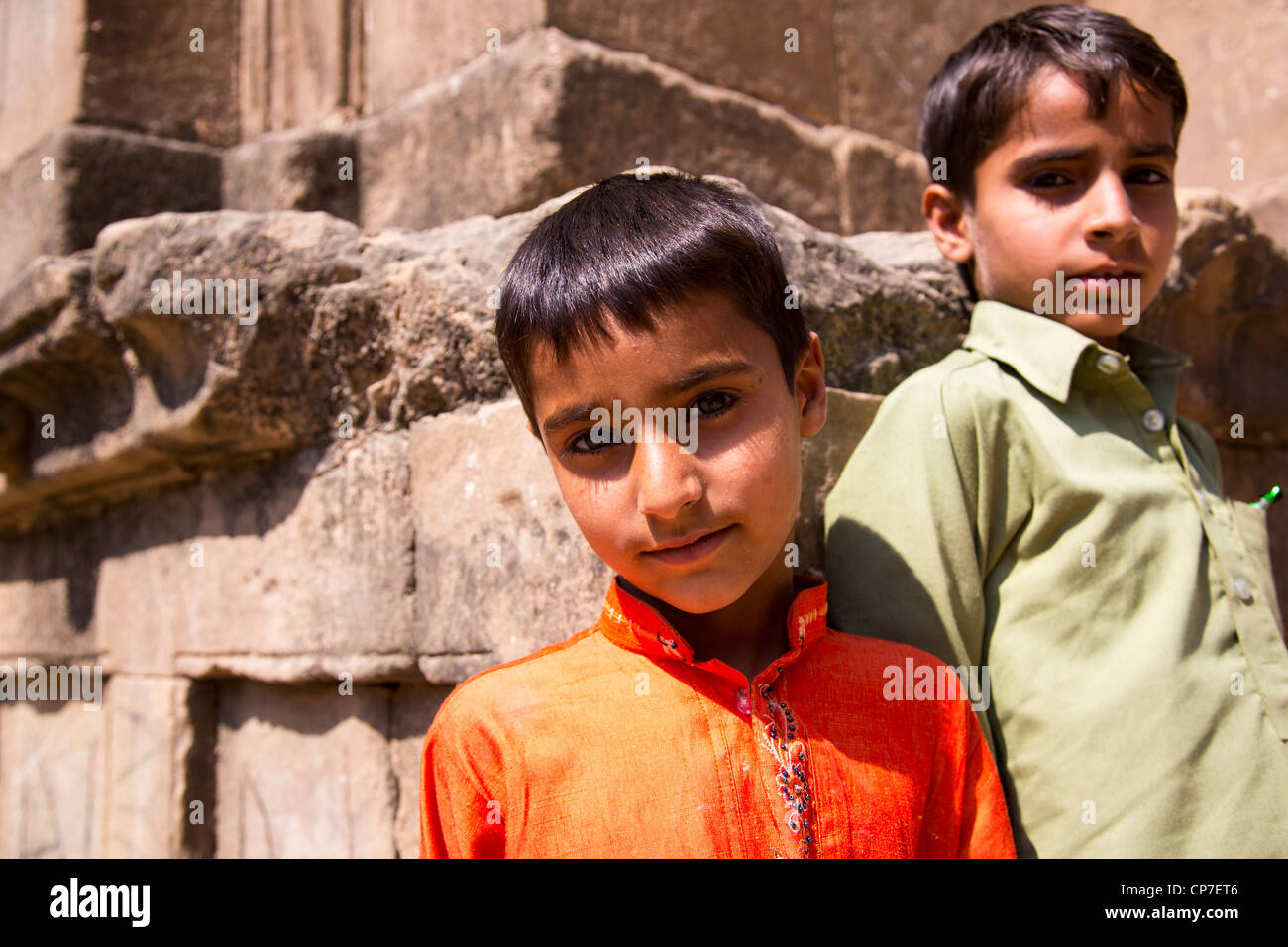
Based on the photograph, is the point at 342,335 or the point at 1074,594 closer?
the point at 1074,594

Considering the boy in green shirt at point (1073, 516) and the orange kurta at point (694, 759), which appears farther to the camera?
the boy in green shirt at point (1073, 516)

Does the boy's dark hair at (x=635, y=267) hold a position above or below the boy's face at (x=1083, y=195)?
below

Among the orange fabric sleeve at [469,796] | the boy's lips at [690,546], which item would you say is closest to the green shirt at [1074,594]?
the boy's lips at [690,546]

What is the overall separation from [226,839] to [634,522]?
166cm

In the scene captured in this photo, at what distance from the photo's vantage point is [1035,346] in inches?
61.4

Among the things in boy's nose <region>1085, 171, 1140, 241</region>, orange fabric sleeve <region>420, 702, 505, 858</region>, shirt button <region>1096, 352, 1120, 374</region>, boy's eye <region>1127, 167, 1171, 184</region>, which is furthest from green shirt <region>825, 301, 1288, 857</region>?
orange fabric sleeve <region>420, 702, 505, 858</region>

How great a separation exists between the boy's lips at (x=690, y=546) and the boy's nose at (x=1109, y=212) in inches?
32.5

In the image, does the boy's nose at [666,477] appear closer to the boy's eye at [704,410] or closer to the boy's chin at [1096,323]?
the boy's eye at [704,410]

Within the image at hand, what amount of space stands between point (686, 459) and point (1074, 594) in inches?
25.4

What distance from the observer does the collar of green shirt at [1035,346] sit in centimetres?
153

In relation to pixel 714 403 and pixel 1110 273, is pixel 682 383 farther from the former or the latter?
pixel 1110 273

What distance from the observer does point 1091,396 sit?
5.24 feet

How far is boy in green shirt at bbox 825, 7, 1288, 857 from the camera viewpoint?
1.36m

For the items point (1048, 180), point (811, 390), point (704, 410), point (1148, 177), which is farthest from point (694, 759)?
point (1148, 177)
